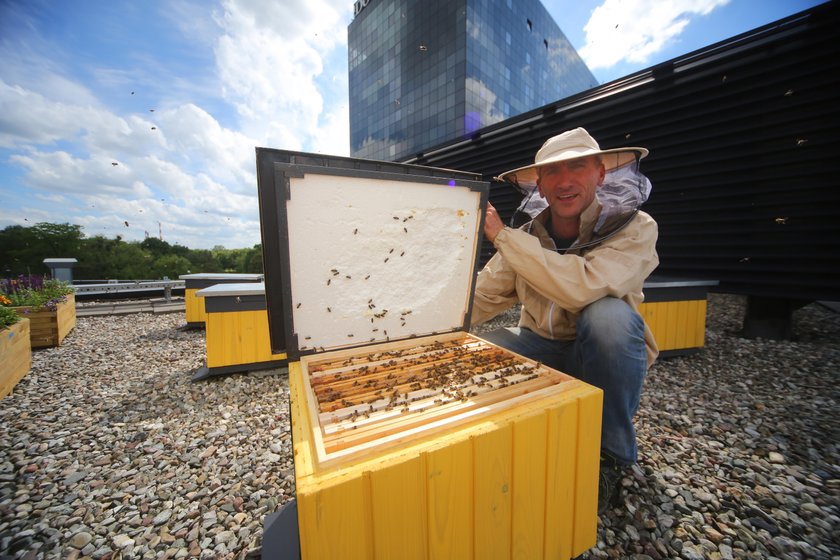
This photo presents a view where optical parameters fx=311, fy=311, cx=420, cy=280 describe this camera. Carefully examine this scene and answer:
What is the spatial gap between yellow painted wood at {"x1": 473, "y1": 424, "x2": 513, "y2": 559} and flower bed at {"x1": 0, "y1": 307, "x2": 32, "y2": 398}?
538cm

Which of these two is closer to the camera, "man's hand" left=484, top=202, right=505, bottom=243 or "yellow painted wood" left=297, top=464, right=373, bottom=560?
"yellow painted wood" left=297, top=464, right=373, bottom=560

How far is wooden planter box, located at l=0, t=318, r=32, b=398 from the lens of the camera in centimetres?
352

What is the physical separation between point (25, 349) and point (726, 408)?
27.2 ft

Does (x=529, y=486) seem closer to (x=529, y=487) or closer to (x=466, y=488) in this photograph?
(x=529, y=487)

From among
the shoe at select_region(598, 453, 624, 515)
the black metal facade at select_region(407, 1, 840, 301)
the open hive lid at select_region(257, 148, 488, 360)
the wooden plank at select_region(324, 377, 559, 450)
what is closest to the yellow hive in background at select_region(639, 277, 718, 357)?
the black metal facade at select_region(407, 1, 840, 301)

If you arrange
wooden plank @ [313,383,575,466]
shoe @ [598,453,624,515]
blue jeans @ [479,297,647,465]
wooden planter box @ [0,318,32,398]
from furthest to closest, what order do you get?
wooden planter box @ [0,318,32,398] < shoe @ [598,453,624,515] < blue jeans @ [479,297,647,465] < wooden plank @ [313,383,575,466]

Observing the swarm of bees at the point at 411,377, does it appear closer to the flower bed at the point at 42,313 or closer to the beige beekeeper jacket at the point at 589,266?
the beige beekeeper jacket at the point at 589,266

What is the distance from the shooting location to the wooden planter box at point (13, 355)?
11.6ft

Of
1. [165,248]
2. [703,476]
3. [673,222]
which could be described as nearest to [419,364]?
[703,476]

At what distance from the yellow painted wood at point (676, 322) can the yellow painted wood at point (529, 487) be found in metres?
3.82

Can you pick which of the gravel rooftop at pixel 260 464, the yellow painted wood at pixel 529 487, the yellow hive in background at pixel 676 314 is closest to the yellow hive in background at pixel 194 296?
the gravel rooftop at pixel 260 464

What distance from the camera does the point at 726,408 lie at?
292 centimetres

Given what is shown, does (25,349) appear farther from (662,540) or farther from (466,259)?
(662,540)

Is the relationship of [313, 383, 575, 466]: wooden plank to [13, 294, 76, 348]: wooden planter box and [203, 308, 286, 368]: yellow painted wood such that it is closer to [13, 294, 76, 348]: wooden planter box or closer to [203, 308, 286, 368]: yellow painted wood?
[203, 308, 286, 368]: yellow painted wood
